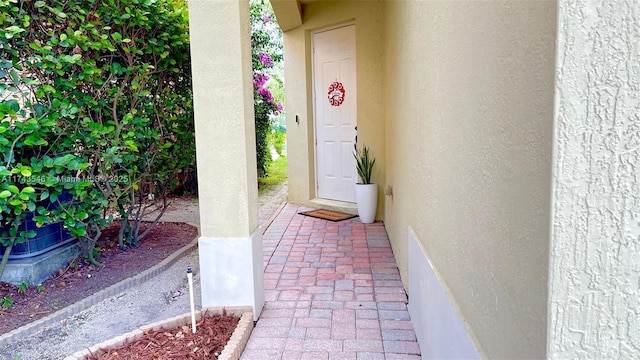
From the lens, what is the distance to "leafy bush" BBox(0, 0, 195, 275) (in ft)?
8.64

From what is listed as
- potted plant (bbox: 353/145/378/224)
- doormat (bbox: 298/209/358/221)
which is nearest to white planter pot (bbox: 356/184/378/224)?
potted plant (bbox: 353/145/378/224)

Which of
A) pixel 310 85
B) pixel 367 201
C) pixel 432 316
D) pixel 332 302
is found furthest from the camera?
pixel 310 85

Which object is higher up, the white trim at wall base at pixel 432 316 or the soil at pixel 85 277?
the white trim at wall base at pixel 432 316

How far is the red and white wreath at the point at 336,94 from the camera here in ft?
18.5

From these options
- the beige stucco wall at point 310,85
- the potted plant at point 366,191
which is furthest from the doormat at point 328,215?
the beige stucco wall at point 310,85

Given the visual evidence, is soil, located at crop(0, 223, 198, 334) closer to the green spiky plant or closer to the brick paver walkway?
the brick paver walkway

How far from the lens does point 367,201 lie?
4.97 meters

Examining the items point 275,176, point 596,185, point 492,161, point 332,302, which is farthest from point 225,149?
point 275,176

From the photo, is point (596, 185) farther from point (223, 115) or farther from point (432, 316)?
point (223, 115)

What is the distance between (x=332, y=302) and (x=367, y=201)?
88.8 inches

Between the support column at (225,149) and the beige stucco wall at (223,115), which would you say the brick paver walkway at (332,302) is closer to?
the support column at (225,149)

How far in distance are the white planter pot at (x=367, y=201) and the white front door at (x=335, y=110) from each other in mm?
597

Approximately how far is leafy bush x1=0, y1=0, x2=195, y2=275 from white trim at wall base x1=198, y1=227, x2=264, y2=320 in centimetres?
112

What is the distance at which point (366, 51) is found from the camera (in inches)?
199
